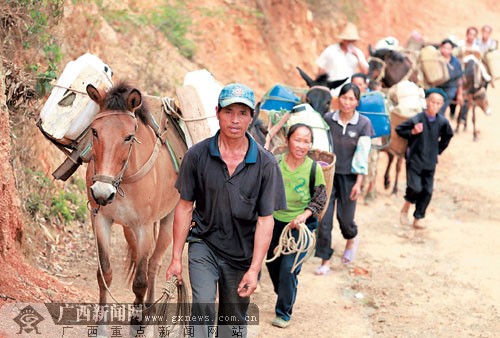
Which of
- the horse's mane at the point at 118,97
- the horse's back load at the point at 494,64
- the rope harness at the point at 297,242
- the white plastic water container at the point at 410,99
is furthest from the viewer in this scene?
the horse's back load at the point at 494,64

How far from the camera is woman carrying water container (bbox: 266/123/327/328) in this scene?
654 centimetres

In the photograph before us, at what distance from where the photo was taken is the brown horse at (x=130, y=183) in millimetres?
5316

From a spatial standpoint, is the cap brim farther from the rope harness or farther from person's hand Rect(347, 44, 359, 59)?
person's hand Rect(347, 44, 359, 59)

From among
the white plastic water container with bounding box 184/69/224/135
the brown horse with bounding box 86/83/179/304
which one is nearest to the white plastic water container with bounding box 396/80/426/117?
the white plastic water container with bounding box 184/69/224/135

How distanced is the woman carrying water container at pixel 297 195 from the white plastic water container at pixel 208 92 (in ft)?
2.20

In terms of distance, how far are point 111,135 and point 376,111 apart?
5.22m

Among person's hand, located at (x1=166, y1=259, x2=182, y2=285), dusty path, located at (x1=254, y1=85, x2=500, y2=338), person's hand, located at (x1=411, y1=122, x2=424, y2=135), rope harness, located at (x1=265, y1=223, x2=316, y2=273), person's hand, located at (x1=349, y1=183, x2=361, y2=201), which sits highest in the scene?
person's hand, located at (x1=411, y1=122, x2=424, y2=135)

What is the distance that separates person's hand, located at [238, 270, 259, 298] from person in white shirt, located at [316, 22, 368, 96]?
23.2ft

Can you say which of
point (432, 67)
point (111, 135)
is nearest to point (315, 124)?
point (111, 135)

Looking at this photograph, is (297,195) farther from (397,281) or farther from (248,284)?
(397,281)

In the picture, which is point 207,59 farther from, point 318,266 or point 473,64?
point 318,266

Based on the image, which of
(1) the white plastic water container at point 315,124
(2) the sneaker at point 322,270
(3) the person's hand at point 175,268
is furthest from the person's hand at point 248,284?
(2) the sneaker at point 322,270

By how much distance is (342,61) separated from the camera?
1154 centimetres

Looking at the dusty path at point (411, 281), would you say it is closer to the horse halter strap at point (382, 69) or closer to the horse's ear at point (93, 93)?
the horse halter strap at point (382, 69)
